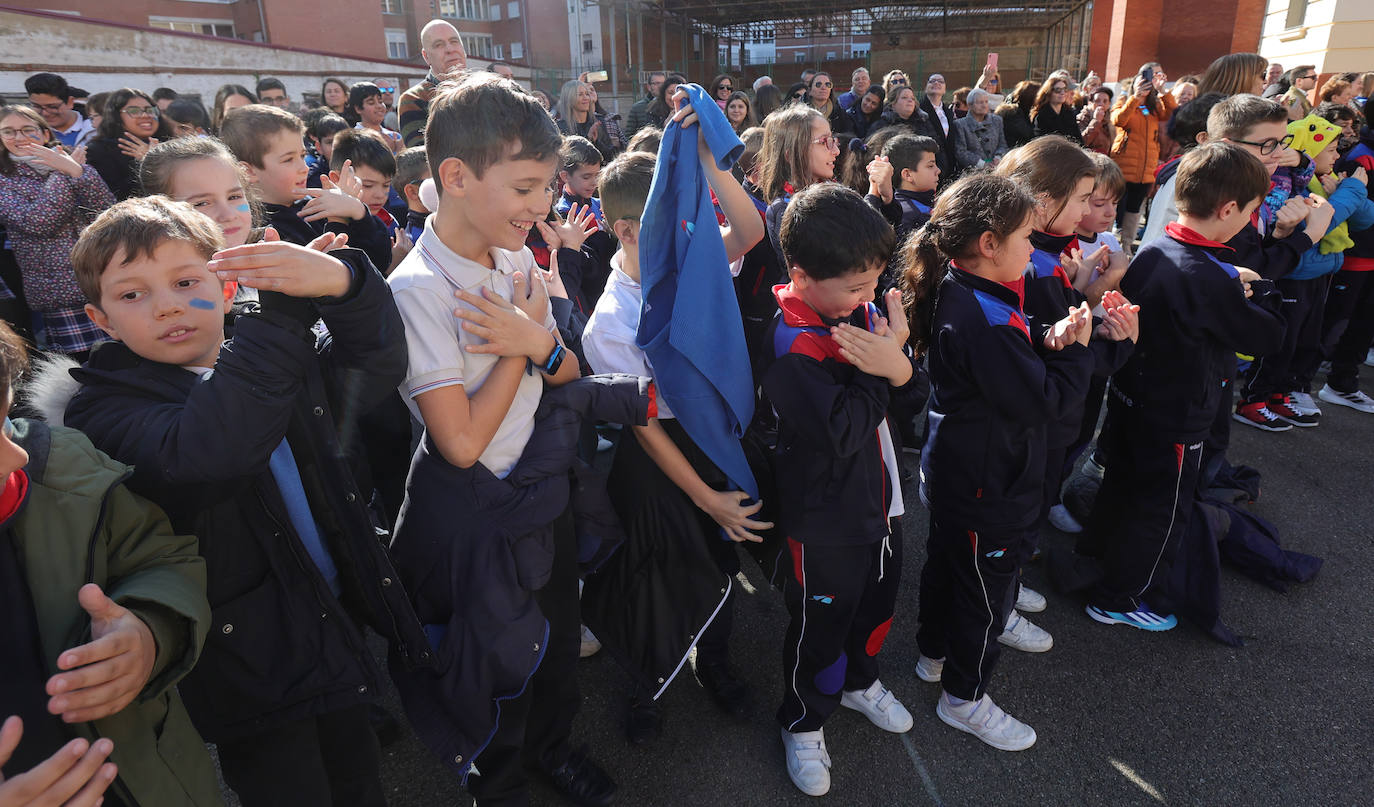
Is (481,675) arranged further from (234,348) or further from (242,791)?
(234,348)

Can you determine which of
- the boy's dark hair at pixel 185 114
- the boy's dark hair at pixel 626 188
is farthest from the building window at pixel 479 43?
the boy's dark hair at pixel 626 188

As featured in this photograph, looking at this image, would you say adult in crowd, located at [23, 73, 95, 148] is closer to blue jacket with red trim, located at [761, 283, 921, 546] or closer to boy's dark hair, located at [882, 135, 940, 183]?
boy's dark hair, located at [882, 135, 940, 183]

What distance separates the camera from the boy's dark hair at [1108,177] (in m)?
2.92

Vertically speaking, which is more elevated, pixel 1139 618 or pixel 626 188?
pixel 626 188

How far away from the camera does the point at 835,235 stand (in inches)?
74.6

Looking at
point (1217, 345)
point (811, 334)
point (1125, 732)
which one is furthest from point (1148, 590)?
point (811, 334)

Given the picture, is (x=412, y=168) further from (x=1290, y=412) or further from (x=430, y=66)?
(x=1290, y=412)

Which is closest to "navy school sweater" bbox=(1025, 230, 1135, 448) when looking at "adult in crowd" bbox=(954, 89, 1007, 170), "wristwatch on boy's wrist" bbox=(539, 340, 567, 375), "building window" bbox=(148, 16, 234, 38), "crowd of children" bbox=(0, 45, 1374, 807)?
"crowd of children" bbox=(0, 45, 1374, 807)

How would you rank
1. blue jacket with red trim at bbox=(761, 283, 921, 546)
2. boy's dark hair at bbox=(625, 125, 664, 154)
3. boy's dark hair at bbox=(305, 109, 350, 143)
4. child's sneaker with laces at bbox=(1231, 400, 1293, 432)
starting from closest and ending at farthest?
blue jacket with red trim at bbox=(761, 283, 921, 546), boy's dark hair at bbox=(625, 125, 664, 154), child's sneaker with laces at bbox=(1231, 400, 1293, 432), boy's dark hair at bbox=(305, 109, 350, 143)

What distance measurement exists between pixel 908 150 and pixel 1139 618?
2471 mm

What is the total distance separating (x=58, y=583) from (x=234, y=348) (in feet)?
1.45

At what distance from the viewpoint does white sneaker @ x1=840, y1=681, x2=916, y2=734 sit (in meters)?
2.38

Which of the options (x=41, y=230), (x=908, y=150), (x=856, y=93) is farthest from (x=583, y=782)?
(x=856, y=93)

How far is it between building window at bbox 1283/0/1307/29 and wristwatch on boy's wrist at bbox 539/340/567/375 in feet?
53.4
